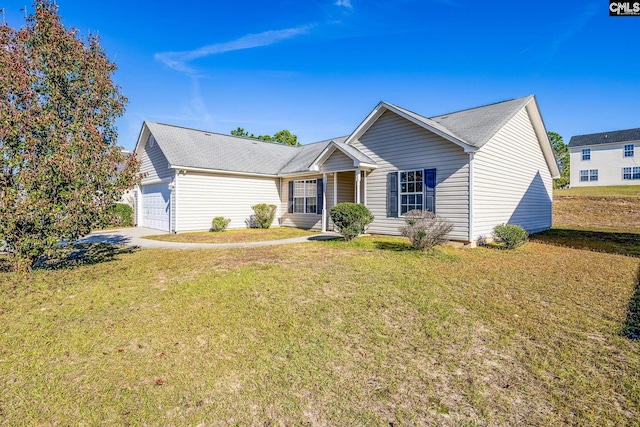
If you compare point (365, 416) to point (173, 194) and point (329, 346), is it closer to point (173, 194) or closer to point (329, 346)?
point (329, 346)

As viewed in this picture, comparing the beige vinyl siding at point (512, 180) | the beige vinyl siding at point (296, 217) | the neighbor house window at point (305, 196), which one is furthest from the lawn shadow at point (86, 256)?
the beige vinyl siding at point (512, 180)

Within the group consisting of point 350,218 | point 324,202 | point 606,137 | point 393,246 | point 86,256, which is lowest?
point 86,256

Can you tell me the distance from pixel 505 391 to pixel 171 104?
19.6 m

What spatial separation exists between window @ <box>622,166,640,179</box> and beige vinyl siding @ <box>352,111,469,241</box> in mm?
33681

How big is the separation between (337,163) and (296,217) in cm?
476

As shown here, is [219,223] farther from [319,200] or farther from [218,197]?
[319,200]

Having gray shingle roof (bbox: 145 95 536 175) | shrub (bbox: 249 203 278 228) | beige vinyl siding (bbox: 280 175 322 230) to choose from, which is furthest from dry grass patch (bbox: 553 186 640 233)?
shrub (bbox: 249 203 278 228)

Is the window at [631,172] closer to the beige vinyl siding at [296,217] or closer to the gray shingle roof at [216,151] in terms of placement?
the gray shingle roof at [216,151]

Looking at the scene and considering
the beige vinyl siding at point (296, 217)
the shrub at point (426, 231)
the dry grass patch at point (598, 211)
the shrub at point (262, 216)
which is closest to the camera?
the shrub at point (426, 231)

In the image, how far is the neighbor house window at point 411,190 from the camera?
11.7 meters

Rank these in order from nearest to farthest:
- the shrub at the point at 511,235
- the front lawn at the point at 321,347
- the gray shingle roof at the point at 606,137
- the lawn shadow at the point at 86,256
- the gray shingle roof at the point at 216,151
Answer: the front lawn at the point at 321,347, the lawn shadow at the point at 86,256, the shrub at the point at 511,235, the gray shingle roof at the point at 216,151, the gray shingle roof at the point at 606,137

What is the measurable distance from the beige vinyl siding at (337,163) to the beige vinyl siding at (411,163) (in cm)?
86

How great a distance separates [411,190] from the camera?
12.0 m

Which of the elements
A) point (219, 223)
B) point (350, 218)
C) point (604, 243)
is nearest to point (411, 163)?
point (350, 218)
